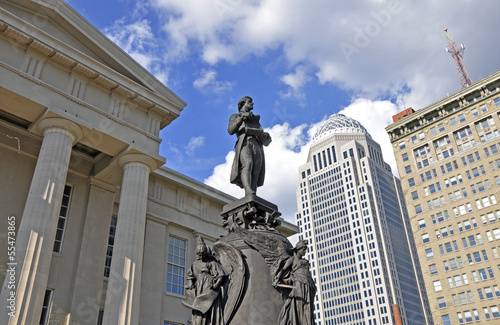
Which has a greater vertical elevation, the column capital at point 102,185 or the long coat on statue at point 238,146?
the column capital at point 102,185

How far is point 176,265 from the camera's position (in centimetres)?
2842

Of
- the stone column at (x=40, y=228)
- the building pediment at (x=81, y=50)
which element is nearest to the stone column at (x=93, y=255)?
the stone column at (x=40, y=228)

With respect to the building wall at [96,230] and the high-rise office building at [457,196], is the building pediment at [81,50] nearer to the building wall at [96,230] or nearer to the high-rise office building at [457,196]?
the building wall at [96,230]

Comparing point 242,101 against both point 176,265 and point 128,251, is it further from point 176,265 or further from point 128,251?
point 176,265

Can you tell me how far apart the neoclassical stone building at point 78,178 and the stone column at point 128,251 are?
0.17 ft

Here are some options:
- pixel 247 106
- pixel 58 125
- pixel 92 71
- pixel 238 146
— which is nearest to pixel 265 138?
pixel 238 146

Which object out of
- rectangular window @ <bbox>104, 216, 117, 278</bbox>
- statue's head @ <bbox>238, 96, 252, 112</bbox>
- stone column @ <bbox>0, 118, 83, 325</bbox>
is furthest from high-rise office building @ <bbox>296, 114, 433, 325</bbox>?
statue's head @ <bbox>238, 96, 252, 112</bbox>

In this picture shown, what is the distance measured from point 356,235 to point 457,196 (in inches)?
2711

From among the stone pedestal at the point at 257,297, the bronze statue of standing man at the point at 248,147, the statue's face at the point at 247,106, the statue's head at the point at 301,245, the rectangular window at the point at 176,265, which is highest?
the rectangular window at the point at 176,265

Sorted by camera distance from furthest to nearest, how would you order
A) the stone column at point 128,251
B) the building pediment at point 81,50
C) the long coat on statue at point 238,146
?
the building pediment at point 81,50 < the stone column at point 128,251 < the long coat on statue at point 238,146

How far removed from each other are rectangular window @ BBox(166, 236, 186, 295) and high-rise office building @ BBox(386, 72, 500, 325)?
50.2 metres

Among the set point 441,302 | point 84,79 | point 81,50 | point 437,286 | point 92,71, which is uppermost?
point 81,50

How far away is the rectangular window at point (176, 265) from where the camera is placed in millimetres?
27875

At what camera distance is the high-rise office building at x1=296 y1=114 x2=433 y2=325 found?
415ft
